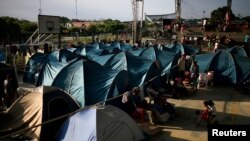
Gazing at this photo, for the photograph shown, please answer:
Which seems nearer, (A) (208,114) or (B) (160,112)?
(A) (208,114)

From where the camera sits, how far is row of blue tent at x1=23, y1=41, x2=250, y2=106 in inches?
533

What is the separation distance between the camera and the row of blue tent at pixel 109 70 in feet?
44.4

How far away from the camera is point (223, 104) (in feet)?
52.0

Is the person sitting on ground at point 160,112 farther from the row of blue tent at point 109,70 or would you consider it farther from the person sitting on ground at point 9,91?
the person sitting on ground at point 9,91

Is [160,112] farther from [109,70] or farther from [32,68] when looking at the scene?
[32,68]

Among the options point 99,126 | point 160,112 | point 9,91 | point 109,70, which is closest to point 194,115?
point 160,112

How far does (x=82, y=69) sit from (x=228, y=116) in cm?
678

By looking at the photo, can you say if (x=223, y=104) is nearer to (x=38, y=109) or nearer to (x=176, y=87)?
(x=176, y=87)

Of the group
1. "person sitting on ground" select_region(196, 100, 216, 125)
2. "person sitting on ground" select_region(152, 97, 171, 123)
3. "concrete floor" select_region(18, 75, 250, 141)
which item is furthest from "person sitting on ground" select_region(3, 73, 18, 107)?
"person sitting on ground" select_region(196, 100, 216, 125)

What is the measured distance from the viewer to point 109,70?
1415 centimetres

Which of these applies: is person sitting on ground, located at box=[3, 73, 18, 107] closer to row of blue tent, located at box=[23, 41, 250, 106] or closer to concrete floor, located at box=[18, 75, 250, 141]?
row of blue tent, located at box=[23, 41, 250, 106]

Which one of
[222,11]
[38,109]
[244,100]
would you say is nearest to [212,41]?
[244,100]

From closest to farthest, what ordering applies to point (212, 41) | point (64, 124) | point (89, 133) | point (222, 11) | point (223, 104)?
point (89, 133) → point (64, 124) → point (223, 104) → point (212, 41) → point (222, 11)

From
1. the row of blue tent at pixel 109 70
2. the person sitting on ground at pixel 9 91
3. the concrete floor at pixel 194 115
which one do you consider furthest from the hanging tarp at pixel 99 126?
the person sitting on ground at pixel 9 91
